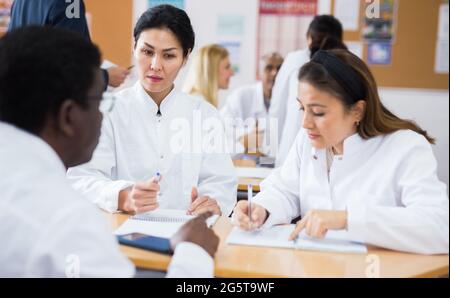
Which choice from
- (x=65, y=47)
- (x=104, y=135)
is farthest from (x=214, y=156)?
(x=65, y=47)

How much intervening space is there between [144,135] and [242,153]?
977mm

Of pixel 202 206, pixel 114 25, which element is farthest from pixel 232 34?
pixel 202 206

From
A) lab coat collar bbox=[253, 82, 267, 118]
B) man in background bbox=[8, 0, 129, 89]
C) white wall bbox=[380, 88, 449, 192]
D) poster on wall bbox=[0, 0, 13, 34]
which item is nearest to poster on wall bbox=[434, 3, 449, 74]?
white wall bbox=[380, 88, 449, 192]

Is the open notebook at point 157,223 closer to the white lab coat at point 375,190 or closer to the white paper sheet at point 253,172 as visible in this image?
the white lab coat at point 375,190

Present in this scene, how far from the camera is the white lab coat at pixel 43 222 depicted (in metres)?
0.78

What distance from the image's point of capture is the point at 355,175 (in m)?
1.50

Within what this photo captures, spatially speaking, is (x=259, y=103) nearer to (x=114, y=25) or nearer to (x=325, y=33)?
(x=325, y=33)

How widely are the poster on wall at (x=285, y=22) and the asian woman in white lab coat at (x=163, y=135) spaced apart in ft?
6.59

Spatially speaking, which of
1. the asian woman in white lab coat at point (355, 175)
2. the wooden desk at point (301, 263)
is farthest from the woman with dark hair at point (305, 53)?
the wooden desk at point (301, 263)

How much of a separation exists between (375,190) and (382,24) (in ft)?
5.68

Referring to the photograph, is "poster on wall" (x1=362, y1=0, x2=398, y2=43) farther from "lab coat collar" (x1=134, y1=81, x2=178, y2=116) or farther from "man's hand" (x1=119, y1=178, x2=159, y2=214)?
"man's hand" (x1=119, y1=178, x2=159, y2=214)

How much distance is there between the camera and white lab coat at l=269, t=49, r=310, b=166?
2156 mm
